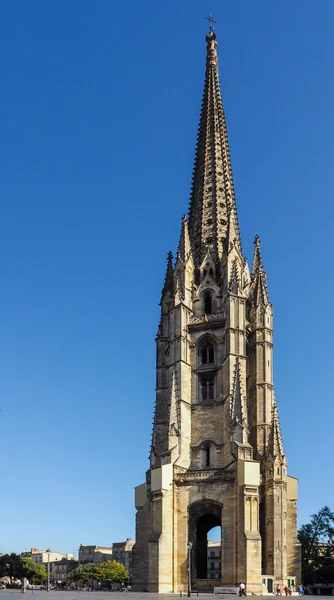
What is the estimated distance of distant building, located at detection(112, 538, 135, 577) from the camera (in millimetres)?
160125

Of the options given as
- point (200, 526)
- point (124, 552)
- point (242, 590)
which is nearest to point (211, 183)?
point (200, 526)

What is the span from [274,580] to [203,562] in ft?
26.8

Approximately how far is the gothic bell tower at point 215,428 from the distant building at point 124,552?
320 ft

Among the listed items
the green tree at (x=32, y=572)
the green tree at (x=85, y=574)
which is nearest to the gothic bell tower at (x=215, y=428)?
the green tree at (x=85, y=574)

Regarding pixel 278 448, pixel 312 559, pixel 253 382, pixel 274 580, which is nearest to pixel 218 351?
pixel 253 382

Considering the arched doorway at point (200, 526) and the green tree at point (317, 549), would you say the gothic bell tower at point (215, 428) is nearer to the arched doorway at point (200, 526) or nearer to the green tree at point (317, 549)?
the arched doorway at point (200, 526)

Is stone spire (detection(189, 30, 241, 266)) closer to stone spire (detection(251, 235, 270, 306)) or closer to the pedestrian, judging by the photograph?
stone spire (detection(251, 235, 270, 306))

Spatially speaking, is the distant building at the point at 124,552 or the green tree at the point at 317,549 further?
the distant building at the point at 124,552

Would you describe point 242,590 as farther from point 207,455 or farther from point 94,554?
point 94,554

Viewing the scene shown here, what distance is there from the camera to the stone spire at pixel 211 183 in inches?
2977

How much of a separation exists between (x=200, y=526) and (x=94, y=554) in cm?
11543

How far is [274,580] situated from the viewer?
60.5 m

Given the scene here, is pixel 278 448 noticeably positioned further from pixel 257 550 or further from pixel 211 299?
pixel 211 299

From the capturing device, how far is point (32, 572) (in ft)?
456
